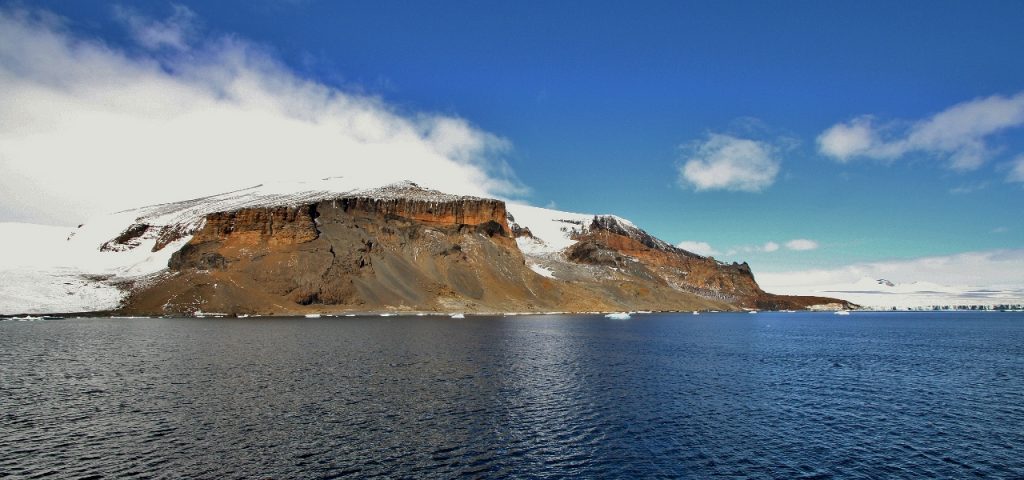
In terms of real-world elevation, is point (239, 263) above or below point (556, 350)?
above

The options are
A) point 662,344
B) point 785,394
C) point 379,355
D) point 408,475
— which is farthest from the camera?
point 662,344

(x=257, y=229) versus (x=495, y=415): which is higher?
(x=257, y=229)

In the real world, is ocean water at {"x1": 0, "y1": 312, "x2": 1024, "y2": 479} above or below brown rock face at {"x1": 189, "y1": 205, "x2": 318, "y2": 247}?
below

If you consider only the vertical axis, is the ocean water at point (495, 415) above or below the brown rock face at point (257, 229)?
below

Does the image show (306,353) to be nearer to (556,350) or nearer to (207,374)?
(207,374)

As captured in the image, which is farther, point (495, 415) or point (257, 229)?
point (257, 229)

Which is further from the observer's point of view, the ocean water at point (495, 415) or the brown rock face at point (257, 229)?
the brown rock face at point (257, 229)

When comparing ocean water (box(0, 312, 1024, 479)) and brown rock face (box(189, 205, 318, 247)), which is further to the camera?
brown rock face (box(189, 205, 318, 247))

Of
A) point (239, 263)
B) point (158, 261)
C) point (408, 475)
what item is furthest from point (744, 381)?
point (158, 261)
